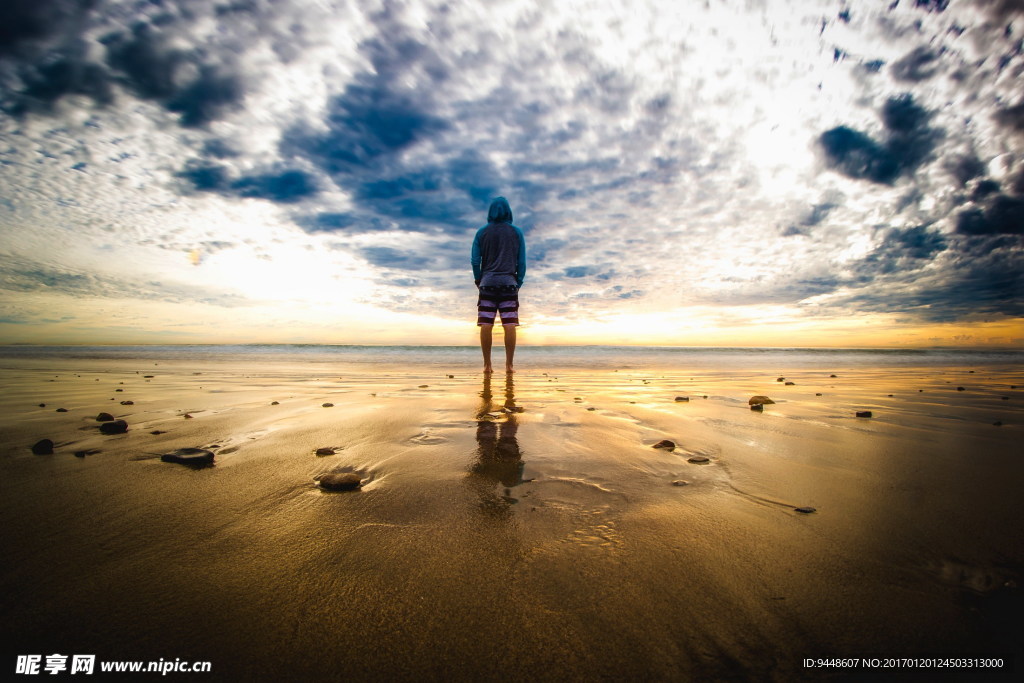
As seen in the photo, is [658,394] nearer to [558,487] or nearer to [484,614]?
[558,487]

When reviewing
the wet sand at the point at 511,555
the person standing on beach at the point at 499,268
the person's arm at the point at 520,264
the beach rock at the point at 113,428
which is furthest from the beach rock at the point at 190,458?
the person's arm at the point at 520,264

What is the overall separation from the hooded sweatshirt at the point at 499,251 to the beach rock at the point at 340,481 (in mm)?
4792

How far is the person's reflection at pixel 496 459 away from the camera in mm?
1482

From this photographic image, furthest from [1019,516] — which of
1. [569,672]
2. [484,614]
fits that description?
[484,614]

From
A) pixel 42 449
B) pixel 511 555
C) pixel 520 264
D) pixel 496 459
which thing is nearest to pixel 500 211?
pixel 520 264

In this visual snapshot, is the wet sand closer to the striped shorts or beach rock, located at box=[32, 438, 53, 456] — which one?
beach rock, located at box=[32, 438, 53, 456]

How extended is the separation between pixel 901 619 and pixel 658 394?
4.28 metres

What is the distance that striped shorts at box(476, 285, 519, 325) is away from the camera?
6219mm

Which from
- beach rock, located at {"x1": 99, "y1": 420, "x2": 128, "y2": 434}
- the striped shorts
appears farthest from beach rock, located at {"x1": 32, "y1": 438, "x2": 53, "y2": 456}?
the striped shorts

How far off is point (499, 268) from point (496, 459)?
4554mm

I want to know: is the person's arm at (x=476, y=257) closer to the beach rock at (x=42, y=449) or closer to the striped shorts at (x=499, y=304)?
the striped shorts at (x=499, y=304)

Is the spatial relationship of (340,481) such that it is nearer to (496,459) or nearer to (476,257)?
(496,459)

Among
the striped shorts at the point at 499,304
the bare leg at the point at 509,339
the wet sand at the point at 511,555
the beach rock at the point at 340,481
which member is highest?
the striped shorts at the point at 499,304

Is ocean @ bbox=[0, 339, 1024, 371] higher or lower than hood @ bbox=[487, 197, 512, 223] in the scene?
lower
